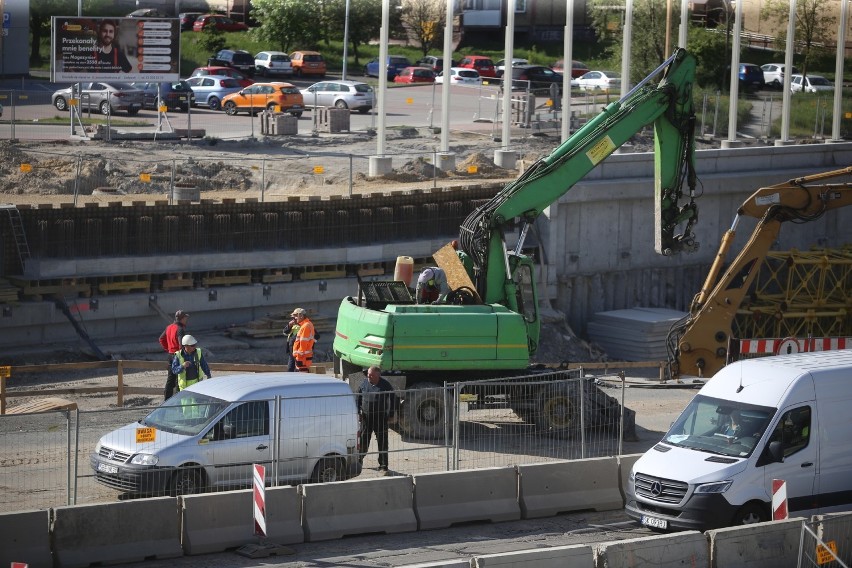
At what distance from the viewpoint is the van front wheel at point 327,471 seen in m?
15.5

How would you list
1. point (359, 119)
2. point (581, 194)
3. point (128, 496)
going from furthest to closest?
point (359, 119) → point (581, 194) → point (128, 496)

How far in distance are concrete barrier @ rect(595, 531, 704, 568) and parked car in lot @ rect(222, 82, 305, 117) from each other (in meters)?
35.2

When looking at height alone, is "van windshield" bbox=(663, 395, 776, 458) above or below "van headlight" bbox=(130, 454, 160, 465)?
above

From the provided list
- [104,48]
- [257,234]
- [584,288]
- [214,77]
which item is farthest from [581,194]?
[214,77]

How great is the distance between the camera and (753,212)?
25188 mm

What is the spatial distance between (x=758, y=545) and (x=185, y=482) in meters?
6.23

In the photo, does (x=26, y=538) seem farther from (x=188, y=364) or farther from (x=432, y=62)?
(x=432, y=62)

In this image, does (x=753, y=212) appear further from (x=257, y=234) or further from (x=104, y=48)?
(x=104, y=48)

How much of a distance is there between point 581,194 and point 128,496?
68.0 ft

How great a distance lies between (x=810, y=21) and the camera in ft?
199

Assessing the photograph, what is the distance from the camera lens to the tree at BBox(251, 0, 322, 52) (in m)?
63.7

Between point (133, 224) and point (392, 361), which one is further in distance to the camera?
point (133, 224)

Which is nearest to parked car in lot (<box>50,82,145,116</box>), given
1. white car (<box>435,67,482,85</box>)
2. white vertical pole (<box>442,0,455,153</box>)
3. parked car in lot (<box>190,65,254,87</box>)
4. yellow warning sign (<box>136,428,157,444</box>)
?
parked car in lot (<box>190,65,254,87</box>)

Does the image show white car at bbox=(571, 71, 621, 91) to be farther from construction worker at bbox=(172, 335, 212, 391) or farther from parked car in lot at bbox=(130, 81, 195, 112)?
construction worker at bbox=(172, 335, 212, 391)
